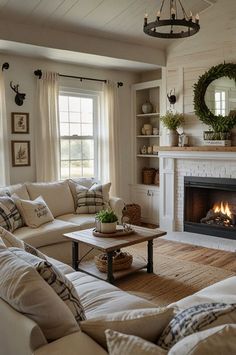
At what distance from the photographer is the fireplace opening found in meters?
4.98

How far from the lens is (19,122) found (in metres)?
4.98

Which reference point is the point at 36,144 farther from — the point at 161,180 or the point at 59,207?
the point at 161,180


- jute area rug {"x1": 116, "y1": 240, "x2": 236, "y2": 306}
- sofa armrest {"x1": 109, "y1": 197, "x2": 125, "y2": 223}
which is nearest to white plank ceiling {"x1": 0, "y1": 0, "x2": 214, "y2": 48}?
sofa armrest {"x1": 109, "y1": 197, "x2": 125, "y2": 223}

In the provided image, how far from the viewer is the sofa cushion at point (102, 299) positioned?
2.02 metres

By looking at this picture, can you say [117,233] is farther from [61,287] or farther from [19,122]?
[19,122]

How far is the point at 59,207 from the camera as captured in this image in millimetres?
4688

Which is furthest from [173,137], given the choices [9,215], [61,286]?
[61,286]

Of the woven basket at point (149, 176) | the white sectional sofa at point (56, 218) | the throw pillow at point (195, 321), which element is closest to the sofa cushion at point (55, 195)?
the white sectional sofa at point (56, 218)

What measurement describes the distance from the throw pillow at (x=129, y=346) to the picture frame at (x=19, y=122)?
163 inches

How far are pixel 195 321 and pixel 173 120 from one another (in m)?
4.30

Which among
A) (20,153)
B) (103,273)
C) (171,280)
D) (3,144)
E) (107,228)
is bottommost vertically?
(171,280)

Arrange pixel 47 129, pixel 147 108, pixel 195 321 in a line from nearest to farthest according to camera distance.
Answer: pixel 195 321, pixel 47 129, pixel 147 108

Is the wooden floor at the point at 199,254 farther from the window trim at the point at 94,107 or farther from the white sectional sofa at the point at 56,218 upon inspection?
the window trim at the point at 94,107

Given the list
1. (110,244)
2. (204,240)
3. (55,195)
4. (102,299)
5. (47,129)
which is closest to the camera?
(102,299)
